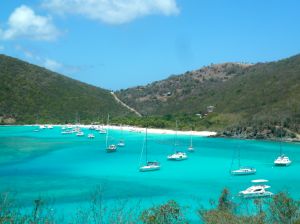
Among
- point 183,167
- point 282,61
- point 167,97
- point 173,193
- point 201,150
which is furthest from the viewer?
point 167,97

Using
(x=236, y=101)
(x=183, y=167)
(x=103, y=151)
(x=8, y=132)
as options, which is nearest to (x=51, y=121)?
(x=8, y=132)

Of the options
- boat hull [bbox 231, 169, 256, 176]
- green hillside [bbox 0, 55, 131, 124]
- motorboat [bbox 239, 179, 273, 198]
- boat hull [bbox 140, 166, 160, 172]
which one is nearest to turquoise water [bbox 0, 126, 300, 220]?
boat hull [bbox 231, 169, 256, 176]

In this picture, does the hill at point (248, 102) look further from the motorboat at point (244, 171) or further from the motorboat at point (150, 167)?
the motorboat at point (150, 167)

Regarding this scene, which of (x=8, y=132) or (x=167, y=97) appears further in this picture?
(x=167, y=97)

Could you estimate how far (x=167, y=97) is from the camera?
198875 millimetres

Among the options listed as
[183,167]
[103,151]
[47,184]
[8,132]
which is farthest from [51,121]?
[47,184]

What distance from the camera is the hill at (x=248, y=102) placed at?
12212 centimetres

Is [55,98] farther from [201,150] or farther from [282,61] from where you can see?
[201,150]

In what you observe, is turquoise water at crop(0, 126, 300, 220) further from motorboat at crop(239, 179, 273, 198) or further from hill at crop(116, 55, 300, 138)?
hill at crop(116, 55, 300, 138)

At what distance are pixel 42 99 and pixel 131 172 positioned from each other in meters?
113

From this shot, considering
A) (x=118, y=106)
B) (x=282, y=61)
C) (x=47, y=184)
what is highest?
(x=282, y=61)

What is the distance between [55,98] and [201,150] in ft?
304

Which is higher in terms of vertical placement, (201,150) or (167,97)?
(167,97)

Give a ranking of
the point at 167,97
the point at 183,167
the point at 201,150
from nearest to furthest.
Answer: the point at 183,167
the point at 201,150
the point at 167,97
